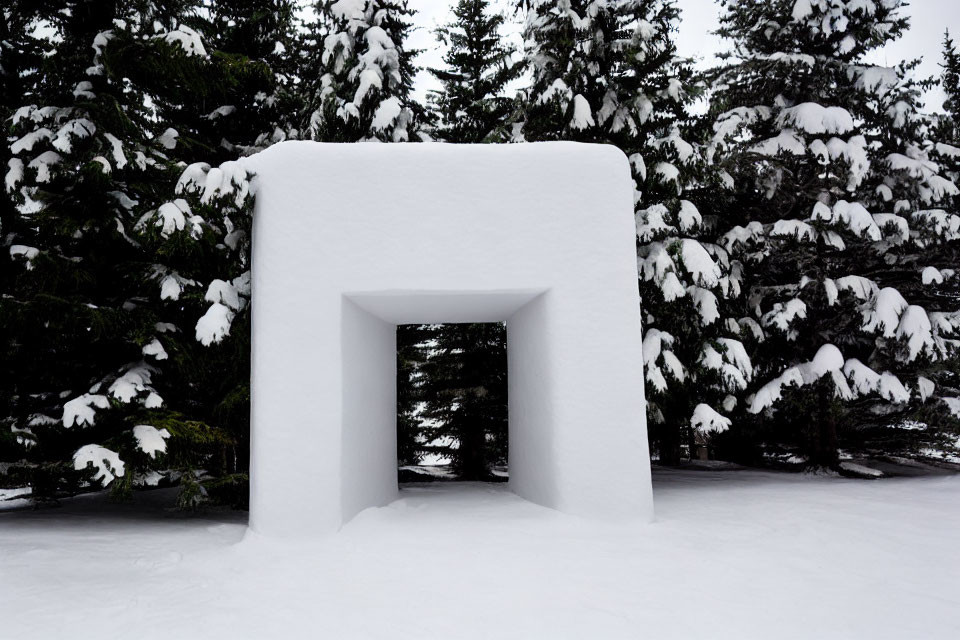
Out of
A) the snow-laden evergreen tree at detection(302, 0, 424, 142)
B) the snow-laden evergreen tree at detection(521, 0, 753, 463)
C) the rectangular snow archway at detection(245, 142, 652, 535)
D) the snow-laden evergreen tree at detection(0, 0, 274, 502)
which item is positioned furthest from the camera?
the snow-laden evergreen tree at detection(302, 0, 424, 142)

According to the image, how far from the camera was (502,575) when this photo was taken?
4703 mm

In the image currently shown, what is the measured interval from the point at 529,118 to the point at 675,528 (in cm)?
652

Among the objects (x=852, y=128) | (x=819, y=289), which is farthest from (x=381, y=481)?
(x=852, y=128)

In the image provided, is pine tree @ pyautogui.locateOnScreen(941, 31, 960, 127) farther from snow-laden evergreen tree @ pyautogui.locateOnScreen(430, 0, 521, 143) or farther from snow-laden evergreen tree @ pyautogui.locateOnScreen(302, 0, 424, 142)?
snow-laden evergreen tree @ pyautogui.locateOnScreen(302, 0, 424, 142)

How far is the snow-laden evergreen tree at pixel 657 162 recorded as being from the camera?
841 centimetres

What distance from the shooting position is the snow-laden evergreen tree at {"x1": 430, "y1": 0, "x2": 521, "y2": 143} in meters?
12.2

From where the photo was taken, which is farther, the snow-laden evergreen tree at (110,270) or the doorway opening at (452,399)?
the doorway opening at (452,399)

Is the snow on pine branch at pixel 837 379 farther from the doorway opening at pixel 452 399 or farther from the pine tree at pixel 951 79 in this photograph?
the pine tree at pixel 951 79

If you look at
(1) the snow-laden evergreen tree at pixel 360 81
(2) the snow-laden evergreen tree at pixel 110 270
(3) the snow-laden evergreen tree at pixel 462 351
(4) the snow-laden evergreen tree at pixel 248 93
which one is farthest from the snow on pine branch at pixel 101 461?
(1) the snow-laden evergreen tree at pixel 360 81

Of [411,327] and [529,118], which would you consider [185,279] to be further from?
[529,118]

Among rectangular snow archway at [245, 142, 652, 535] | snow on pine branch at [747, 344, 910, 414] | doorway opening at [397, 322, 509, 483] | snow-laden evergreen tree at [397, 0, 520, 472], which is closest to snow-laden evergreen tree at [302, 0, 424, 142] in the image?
snow-laden evergreen tree at [397, 0, 520, 472]

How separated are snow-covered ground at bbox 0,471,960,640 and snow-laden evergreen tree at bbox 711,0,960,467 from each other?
2696mm

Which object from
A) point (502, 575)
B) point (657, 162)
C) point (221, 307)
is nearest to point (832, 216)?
point (657, 162)

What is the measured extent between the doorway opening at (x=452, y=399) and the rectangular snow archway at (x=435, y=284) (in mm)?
3858
